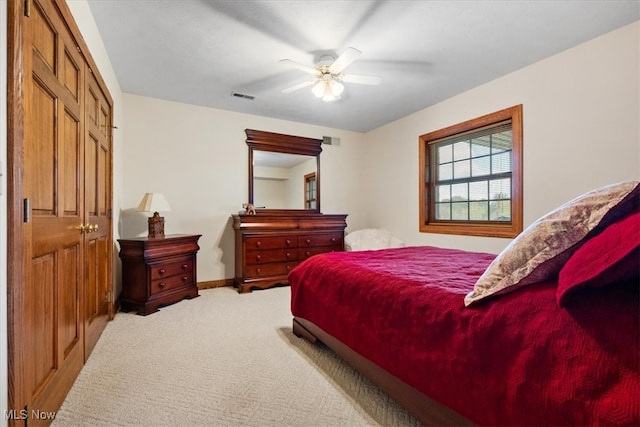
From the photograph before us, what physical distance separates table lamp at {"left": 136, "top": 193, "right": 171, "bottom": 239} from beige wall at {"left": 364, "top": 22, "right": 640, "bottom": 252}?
3546mm

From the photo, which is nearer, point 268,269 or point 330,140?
point 268,269

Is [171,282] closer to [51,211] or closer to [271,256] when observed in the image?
[271,256]

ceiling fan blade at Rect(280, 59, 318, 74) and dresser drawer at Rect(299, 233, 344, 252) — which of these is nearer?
ceiling fan blade at Rect(280, 59, 318, 74)

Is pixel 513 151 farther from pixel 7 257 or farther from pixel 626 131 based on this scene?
pixel 7 257

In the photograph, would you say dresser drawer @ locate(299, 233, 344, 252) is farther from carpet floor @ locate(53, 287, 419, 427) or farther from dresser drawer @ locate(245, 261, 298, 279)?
carpet floor @ locate(53, 287, 419, 427)

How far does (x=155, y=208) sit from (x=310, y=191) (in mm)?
2320

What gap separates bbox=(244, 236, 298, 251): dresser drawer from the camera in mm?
3746

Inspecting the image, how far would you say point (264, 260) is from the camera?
383 centimetres

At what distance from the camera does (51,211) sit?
4.62 feet

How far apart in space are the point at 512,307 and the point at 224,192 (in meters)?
3.79

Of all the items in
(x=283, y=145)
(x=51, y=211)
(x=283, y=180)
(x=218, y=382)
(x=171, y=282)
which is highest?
(x=283, y=145)

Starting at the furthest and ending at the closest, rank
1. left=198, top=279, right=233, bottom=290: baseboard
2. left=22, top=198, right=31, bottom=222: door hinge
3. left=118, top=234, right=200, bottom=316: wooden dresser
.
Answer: left=198, top=279, right=233, bottom=290: baseboard < left=118, top=234, right=200, bottom=316: wooden dresser < left=22, top=198, right=31, bottom=222: door hinge

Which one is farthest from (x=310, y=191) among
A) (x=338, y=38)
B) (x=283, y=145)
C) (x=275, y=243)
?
(x=338, y=38)

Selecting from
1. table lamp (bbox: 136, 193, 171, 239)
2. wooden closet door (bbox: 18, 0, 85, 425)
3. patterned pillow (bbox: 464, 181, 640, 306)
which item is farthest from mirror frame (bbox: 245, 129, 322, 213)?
patterned pillow (bbox: 464, 181, 640, 306)
